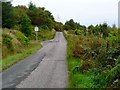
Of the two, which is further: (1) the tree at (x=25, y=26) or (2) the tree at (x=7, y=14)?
(1) the tree at (x=25, y=26)

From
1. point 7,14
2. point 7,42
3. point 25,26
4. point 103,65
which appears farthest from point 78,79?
point 25,26

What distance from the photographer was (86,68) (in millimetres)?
18828

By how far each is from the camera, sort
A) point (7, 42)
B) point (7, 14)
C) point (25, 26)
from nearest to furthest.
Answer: point (7, 42)
point (7, 14)
point (25, 26)

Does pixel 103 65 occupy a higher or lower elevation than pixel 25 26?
lower

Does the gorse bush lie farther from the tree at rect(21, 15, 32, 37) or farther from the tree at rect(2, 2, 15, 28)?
the tree at rect(21, 15, 32, 37)

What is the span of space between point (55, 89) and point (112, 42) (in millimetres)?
6816

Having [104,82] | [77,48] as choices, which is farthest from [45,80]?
[77,48]

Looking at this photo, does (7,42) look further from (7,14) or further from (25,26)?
(25,26)

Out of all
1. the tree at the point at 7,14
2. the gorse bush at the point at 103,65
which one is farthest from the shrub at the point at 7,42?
the tree at the point at 7,14

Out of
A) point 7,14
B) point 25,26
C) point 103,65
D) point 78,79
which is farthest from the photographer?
point 25,26

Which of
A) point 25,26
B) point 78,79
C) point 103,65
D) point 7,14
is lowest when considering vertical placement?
point 78,79

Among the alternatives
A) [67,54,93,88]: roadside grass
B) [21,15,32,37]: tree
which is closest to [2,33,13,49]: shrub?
[67,54,93,88]: roadside grass

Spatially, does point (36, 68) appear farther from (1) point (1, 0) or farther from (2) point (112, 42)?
(1) point (1, 0)

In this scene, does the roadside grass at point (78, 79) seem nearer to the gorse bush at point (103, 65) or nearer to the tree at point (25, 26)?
the gorse bush at point (103, 65)
